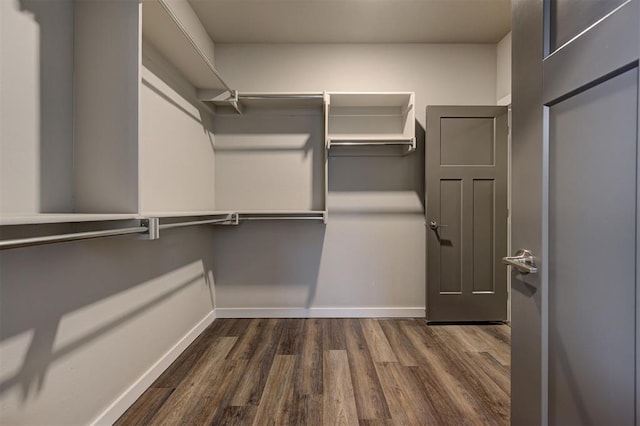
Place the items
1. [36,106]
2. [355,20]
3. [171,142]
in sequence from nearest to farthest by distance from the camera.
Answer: [36,106]
[171,142]
[355,20]

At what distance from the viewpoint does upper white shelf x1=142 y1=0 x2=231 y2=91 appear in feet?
4.87

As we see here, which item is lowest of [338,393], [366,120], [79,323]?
[338,393]

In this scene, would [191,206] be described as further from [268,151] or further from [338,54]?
[338,54]

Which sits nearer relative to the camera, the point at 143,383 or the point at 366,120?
the point at 143,383

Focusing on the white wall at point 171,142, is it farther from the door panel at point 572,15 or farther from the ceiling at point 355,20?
the door panel at point 572,15

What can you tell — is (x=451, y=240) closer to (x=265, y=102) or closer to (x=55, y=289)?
(x=265, y=102)

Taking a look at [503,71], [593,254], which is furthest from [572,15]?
[503,71]

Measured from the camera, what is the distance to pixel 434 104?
2816 mm

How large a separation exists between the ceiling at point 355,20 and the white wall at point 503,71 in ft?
0.28

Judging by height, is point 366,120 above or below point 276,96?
below

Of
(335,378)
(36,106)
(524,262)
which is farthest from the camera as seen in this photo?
(335,378)

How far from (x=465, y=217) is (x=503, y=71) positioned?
140 centimetres

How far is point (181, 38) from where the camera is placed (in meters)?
1.69

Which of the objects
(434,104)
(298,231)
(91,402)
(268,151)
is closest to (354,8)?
(434,104)
